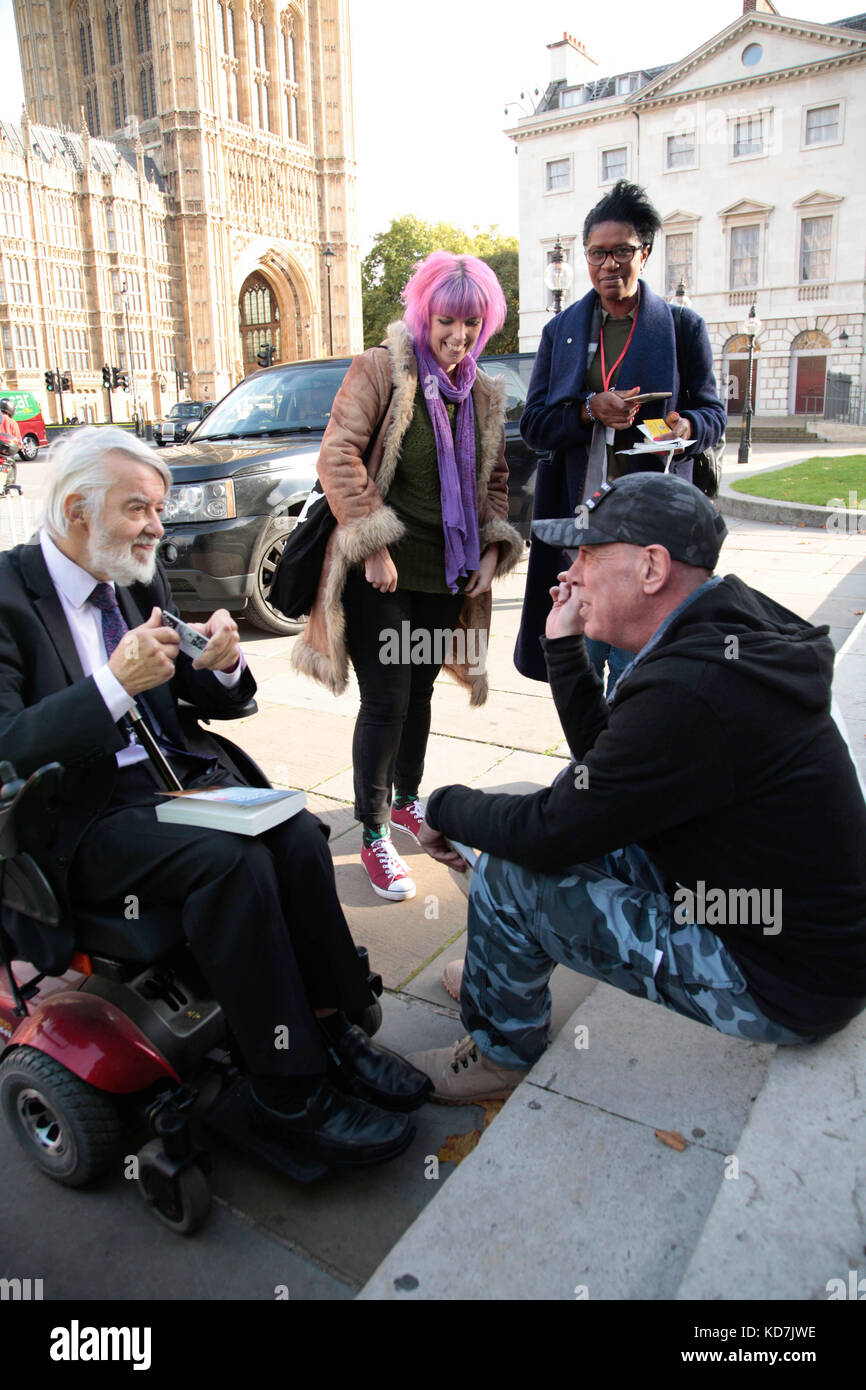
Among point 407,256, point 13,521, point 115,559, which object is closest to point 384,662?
point 115,559

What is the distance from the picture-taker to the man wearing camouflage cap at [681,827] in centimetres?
178

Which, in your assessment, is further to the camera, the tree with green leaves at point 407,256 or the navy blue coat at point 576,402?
the tree with green leaves at point 407,256

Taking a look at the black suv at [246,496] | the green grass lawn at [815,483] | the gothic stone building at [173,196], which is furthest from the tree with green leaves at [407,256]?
the black suv at [246,496]

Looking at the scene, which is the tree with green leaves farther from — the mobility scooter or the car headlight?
the mobility scooter

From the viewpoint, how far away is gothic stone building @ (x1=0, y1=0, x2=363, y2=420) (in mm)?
59281

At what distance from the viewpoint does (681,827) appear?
1.92 meters

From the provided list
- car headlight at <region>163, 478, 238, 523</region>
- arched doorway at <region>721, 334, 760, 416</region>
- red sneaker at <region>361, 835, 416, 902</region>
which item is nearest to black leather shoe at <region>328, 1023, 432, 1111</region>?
red sneaker at <region>361, 835, 416, 902</region>

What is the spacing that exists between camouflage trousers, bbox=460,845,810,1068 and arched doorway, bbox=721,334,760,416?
1679 inches

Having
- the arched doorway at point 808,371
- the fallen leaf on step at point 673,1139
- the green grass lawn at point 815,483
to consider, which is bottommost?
the fallen leaf on step at point 673,1139

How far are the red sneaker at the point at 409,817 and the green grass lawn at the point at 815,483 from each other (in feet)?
33.6

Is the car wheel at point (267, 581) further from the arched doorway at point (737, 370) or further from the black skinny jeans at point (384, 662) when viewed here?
the arched doorway at point (737, 370)

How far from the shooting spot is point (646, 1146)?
192 centimetres
